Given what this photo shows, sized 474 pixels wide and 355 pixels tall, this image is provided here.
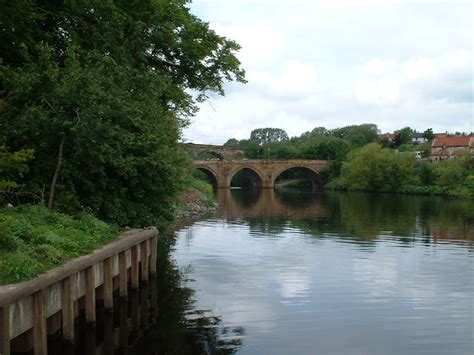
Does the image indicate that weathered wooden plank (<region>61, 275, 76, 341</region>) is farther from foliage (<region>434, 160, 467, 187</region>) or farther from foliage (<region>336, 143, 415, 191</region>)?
foliage (<region>336, 143, 415, 191</region>)

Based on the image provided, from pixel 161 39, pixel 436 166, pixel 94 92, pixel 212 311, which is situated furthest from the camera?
pixel 436 166

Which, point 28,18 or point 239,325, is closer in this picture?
point 239,325

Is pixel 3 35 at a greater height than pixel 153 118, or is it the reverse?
pixel 3 35

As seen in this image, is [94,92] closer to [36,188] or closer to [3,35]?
[36,188]

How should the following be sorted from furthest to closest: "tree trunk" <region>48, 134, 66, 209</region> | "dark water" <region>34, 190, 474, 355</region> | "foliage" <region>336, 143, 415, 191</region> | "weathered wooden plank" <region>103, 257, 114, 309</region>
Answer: "foliage" <region>336, 143, 415, 191</region>
"tree trunk" <region>48, 134, 66, 209</region>
"weathered wooden plank" <region>103, 257, 114, 309</region>
"dark water" <region>34, 190, 474, 355</region>

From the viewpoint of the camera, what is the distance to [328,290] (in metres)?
18.3

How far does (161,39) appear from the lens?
24531mm

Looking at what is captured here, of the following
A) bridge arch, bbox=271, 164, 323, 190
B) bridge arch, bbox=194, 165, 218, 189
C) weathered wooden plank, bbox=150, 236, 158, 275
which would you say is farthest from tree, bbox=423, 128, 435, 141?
weathered wooden plank, bbox=150, 236, 158, 275

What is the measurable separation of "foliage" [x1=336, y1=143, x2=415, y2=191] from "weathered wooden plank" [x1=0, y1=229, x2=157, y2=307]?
7832 cm

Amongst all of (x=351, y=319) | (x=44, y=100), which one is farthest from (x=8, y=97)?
(x=351, y=319)

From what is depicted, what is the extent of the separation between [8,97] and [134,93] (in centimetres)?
435

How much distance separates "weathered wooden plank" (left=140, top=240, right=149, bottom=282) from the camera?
17.8 meters

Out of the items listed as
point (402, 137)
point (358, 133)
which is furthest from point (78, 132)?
point (358, 133)

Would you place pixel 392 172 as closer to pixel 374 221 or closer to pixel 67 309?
pixel 374 221
